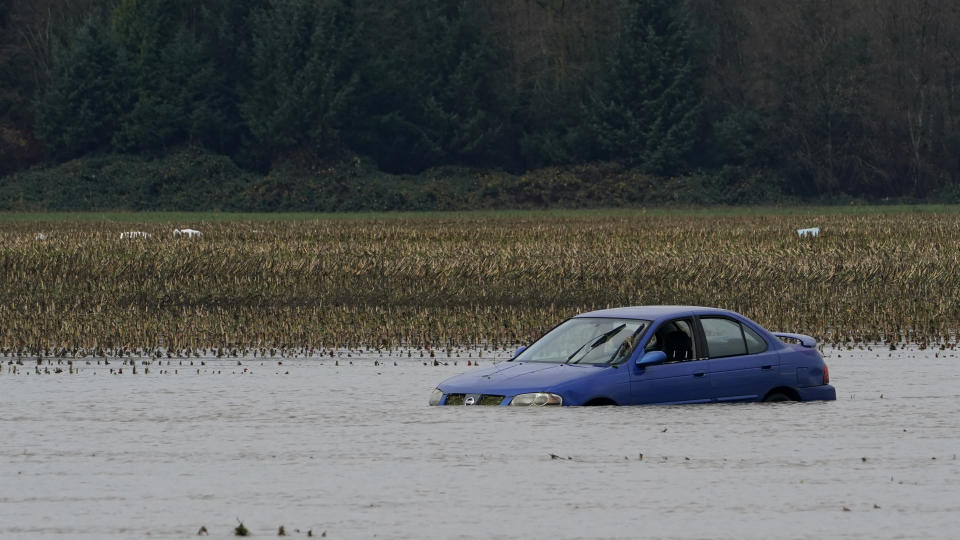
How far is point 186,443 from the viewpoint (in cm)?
1439

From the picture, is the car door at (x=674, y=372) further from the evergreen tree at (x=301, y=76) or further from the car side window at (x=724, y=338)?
the evergreen tree at (x=301, y=76)

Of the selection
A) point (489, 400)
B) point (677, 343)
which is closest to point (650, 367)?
point (677, 343)

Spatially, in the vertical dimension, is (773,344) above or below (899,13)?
below

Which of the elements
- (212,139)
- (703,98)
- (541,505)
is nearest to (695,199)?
(703,98)

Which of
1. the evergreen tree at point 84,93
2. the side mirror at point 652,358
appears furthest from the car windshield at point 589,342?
the evergreen tree at point 84,93

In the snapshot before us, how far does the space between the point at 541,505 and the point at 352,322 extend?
14773mm

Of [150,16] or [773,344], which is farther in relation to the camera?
[150,16]

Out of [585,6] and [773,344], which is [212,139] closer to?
[585,6]

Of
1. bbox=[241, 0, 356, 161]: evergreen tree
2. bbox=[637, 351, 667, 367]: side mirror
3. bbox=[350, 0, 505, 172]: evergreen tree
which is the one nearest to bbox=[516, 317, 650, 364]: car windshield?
bbox=[637, 351, 667, 367]: side mirror

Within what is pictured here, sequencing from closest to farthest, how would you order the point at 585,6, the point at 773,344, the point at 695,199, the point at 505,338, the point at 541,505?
the point at 541,505 < the point at 773,344 < the point at 505,338 < the point at 695,199 < the point at 585,6

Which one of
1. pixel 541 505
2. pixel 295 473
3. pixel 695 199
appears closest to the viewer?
pixel 541 505

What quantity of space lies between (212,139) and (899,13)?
37.3 meters

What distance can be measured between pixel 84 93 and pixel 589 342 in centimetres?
7614

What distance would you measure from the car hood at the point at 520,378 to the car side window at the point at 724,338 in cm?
124
